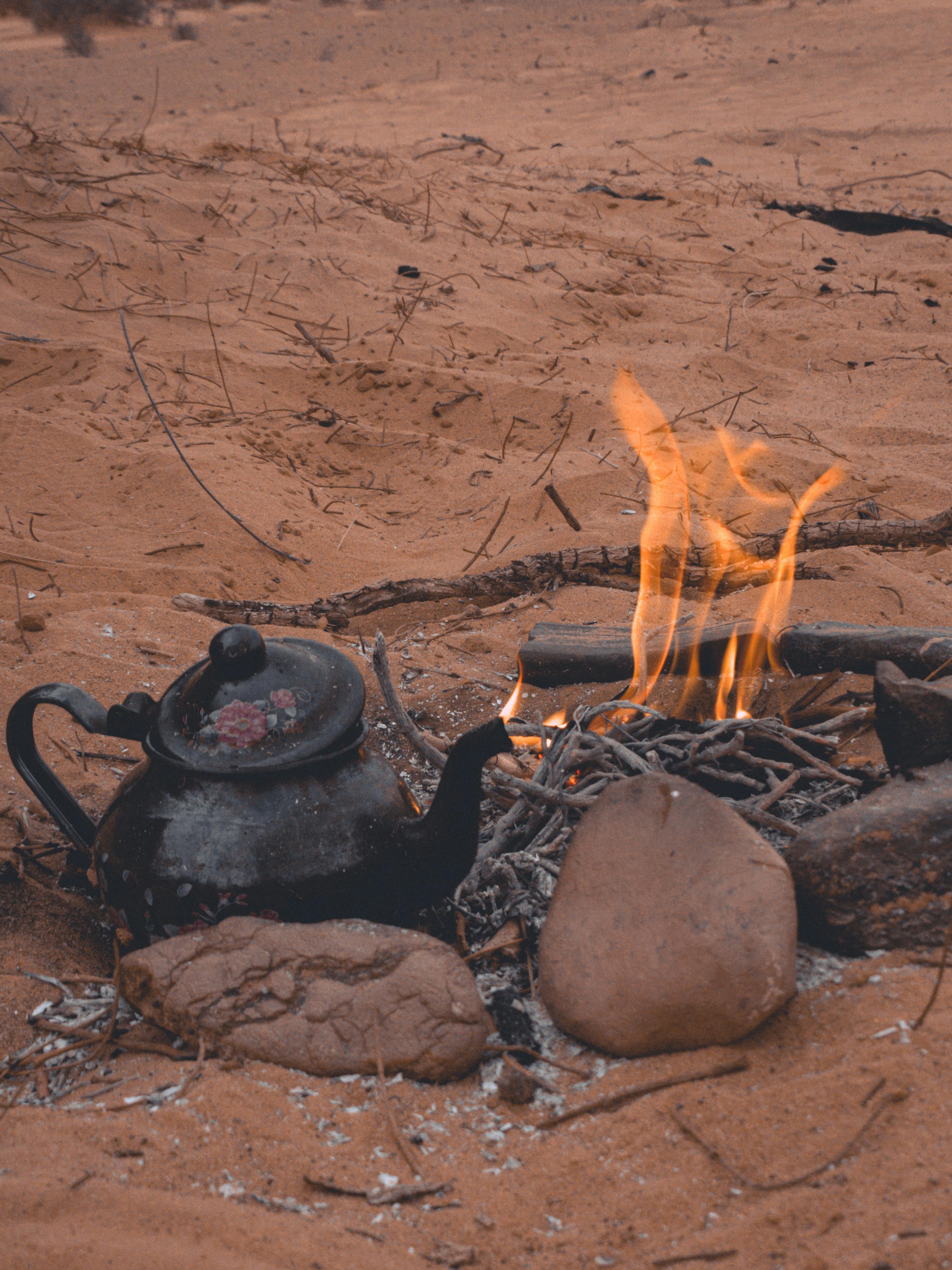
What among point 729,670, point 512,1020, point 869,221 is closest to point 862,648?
point 729,670

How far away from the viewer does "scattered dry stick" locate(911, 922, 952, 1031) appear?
4.77 ft

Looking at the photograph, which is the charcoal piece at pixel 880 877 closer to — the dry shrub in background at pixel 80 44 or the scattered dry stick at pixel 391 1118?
the scattered dry stick at pixel 391 1118

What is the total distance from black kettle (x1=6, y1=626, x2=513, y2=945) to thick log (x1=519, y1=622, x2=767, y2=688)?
1258 millimetres

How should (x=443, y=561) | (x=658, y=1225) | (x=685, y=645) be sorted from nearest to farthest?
(x=658, y=1225), (x=685, y=645), (x=443, y=561)

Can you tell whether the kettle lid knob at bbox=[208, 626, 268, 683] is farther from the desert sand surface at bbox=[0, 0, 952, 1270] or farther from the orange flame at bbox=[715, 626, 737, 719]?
the orange flame at bbox=[715, 626, 737, 719]

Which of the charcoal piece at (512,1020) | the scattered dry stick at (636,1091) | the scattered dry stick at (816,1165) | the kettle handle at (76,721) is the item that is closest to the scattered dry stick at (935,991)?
the scattered dry stick at (816,1165)

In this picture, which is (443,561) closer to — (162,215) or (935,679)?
(935,679)

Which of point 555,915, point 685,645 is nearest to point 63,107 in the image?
point 685,645

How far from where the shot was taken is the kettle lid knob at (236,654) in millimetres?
1756

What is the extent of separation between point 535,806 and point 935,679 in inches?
45.9

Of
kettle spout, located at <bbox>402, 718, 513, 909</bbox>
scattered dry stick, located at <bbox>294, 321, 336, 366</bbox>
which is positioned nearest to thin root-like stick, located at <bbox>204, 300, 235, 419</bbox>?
scattered dry stick, located at <bbox>294, 321, 336, 366</bbox>

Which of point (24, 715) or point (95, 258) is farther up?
point (95, 258)

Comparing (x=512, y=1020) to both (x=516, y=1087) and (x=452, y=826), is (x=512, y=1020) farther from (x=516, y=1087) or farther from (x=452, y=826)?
(x=452, y=826)

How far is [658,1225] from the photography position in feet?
4.10
